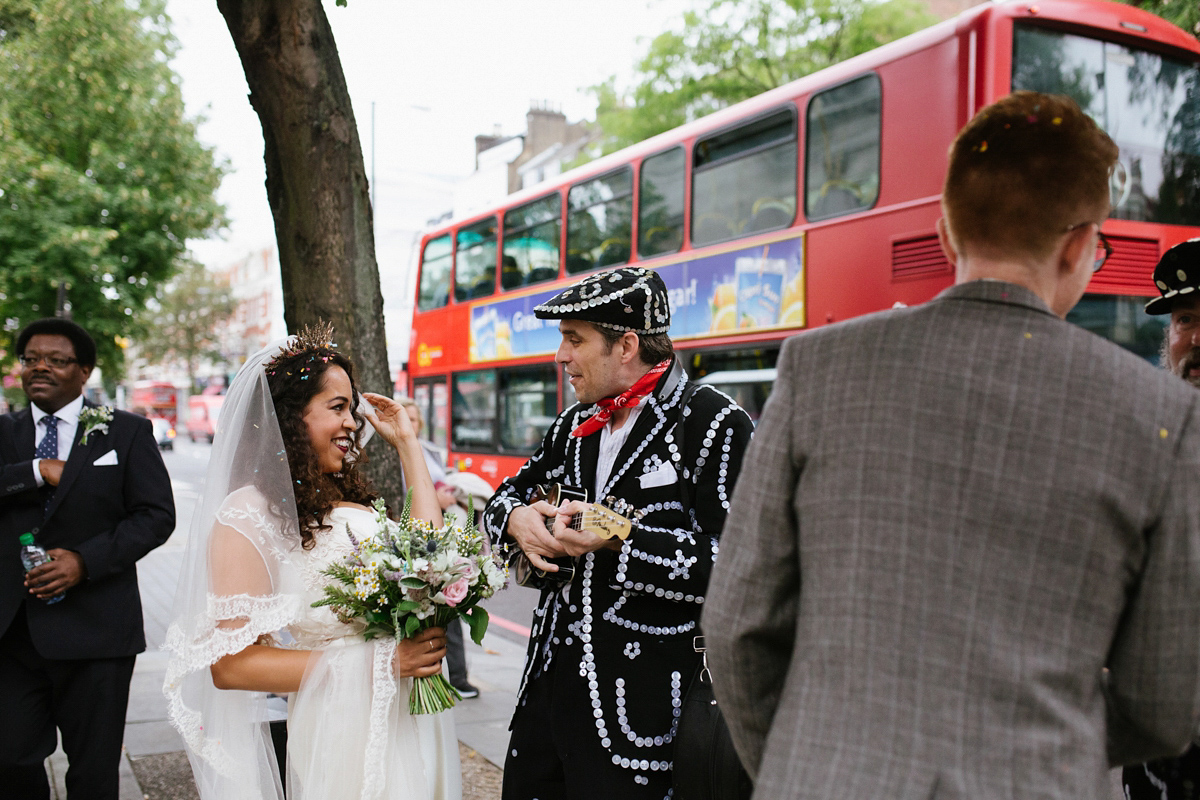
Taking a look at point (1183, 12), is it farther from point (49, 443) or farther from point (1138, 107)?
point (49, 443)

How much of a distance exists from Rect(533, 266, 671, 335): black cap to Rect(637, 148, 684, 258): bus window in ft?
22.3

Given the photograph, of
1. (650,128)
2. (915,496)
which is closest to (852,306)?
(915,496)

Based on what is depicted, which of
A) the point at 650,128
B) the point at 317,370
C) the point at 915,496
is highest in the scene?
the point at 650,128

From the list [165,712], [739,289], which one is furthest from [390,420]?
[739,289]

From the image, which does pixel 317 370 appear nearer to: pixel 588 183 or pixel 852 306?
pixel 852 306

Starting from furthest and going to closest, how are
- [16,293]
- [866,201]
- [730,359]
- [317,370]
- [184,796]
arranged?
[16,293]
[730,359]
[866,201]
[184,796]
[317,370]

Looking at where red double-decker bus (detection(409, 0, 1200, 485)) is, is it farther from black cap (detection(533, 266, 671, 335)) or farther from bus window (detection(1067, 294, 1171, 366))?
black cap (detection(533, 266, 671, 335))

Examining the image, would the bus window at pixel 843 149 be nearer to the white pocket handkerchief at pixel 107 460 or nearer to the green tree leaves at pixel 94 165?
the white pocket handkerchief at pixel 107 460

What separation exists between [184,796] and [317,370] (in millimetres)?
2410

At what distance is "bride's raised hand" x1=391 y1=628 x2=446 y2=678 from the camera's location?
2566mm

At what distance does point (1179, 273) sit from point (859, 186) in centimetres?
539

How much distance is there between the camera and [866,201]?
7625 mm

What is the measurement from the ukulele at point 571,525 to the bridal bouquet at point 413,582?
0.13 m

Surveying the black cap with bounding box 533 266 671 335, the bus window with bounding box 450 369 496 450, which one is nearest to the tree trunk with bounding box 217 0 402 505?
the black cap with bounding box 533 266 671 335
